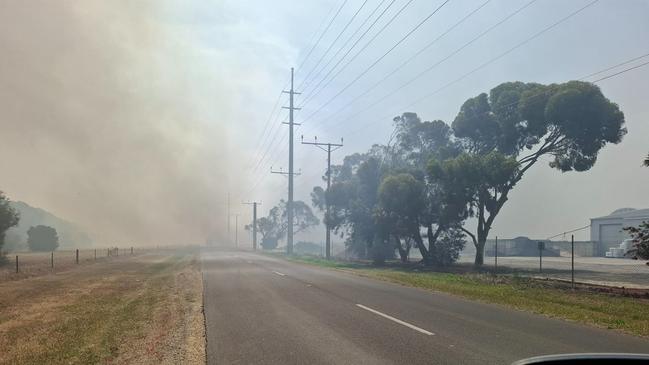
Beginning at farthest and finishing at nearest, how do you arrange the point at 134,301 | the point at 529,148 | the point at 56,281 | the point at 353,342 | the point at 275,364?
the point at 529,148
the point at 56,281
the point at 134,301
the point at 353,342
the point at 275,364

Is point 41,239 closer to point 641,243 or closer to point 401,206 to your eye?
point 401,206

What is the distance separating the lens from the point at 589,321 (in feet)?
37.1

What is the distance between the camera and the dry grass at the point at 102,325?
26.3ft

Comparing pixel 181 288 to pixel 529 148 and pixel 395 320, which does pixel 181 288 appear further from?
pixel 529 148

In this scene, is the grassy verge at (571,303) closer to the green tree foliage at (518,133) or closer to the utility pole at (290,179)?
the green tree foliage at (518,133)

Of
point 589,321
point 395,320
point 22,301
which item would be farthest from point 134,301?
point 589,321

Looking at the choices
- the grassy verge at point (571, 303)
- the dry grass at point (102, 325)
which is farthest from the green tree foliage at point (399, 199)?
the dry grass at point (102, 325)

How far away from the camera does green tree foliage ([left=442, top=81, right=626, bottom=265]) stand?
35.4m

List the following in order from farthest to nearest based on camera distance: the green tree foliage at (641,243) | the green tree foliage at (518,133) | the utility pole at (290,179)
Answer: the utility pole at (290,179) < the green tree foliage at (518,133) < the green tree foliage at (641,243)

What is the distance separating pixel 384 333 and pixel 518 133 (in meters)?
34.2

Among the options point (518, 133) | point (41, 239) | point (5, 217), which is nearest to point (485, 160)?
point (518, 133)

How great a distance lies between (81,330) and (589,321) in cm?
1077

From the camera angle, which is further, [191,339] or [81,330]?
[81,330]

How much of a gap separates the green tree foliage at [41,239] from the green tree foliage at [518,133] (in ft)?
189
